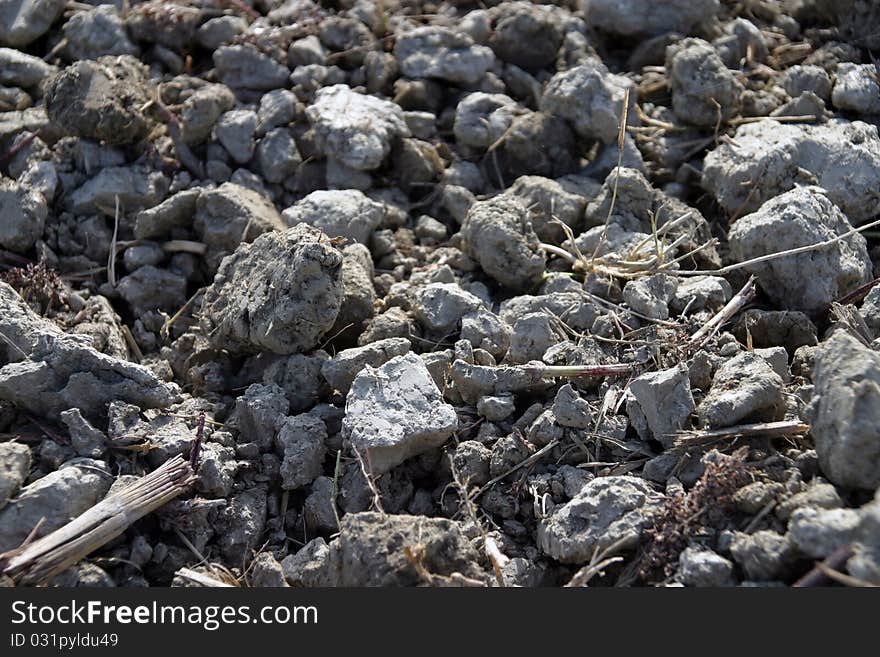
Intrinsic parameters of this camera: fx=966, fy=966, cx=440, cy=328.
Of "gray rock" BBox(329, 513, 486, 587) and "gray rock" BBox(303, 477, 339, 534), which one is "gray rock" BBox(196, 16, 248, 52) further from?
"gray rock" BBox(329, 513, 486, 587)

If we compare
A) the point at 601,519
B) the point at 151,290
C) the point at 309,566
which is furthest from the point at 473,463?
the point at 151,290

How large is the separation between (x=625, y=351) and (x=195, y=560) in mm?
1699

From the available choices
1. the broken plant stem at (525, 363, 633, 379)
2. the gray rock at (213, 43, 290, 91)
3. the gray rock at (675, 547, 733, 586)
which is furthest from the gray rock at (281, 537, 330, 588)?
the gray rock at (213, 43, 290, 91)

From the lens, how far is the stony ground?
3072mm

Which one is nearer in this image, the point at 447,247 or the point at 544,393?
the point at 544,393

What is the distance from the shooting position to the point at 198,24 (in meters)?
4.99

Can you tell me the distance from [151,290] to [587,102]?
2139 mm

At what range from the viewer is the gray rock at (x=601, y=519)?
9.88 ft

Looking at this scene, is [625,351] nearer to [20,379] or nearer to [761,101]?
[761,101]

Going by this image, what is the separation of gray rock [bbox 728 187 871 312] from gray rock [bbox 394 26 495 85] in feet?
5.55

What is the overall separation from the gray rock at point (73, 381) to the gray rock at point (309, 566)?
0.76 m

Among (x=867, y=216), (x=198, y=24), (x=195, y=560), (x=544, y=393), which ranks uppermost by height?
(x=198, y=24)

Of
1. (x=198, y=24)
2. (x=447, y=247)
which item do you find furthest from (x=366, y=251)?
(x=198, y=24)

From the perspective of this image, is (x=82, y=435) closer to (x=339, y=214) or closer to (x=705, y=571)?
(x=339, y=214)
